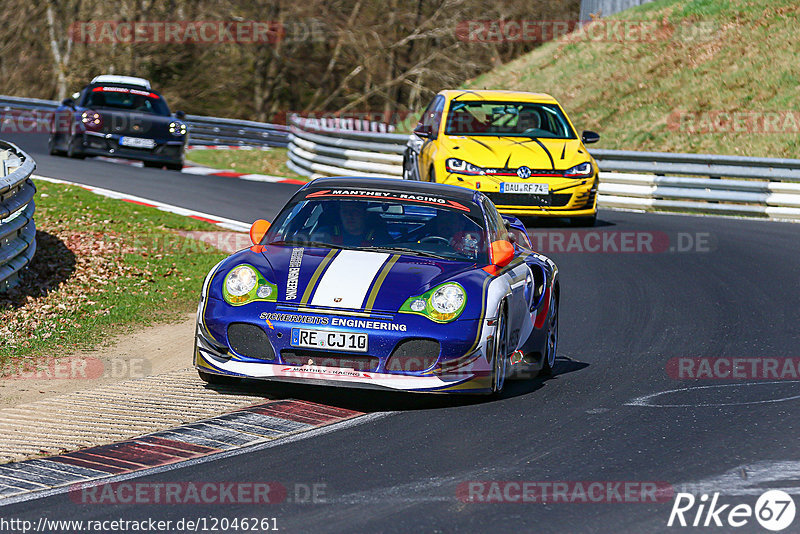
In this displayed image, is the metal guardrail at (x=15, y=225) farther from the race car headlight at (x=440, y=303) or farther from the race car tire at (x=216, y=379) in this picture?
the race car headlight at (x=440, y=303)

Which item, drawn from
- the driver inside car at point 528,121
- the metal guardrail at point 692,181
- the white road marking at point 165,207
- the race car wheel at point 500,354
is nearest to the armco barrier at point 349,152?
the metal guardrail at point 692,181

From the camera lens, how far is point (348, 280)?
6906 millimetres

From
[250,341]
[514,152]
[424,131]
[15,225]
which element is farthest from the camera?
Result: [424,131]

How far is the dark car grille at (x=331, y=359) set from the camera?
6.61 meters

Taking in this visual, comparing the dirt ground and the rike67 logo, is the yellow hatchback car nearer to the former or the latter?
the dirt ground

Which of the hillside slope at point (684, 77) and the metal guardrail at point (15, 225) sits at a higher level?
the hillside slope at point (684, 77)

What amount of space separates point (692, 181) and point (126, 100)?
10682mm

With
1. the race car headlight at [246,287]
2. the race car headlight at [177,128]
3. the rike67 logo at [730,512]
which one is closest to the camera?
the rike67 logo at [730,512]

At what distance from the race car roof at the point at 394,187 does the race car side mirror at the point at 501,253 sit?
0.58 metres

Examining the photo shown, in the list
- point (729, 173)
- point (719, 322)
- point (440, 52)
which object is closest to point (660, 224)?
point (729, 173)

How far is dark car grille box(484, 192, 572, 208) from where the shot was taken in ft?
48.6

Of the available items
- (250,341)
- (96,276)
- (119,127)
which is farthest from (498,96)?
(250,341)

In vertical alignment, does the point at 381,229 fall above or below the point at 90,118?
below

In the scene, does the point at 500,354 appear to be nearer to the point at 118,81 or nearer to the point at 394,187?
the point at 394,187
